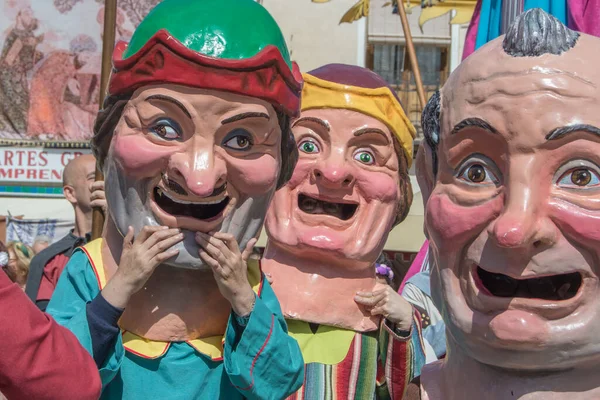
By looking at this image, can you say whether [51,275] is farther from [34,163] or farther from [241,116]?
[34,163]

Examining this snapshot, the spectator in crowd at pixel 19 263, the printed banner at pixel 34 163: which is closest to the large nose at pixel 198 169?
the spectator in crowd at pixel 19 263

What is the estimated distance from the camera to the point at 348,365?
2.92 metres

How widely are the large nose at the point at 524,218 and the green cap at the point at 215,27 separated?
0.82 m

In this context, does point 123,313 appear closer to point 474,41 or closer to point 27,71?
point 474,41

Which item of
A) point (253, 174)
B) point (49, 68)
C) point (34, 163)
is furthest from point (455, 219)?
point (34, 163)

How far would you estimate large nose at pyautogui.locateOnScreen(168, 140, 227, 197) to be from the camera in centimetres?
221

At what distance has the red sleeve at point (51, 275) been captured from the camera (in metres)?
3.76

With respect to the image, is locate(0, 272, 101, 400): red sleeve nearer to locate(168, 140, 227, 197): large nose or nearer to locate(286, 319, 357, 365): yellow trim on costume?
locate(168, 140, 227, 197): large nose

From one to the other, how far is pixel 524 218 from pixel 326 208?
137 centimetres

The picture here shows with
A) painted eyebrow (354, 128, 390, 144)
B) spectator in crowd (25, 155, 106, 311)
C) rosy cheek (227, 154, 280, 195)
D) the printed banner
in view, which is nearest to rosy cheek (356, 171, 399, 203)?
painted eyebrow (354, 128, 390, 144)

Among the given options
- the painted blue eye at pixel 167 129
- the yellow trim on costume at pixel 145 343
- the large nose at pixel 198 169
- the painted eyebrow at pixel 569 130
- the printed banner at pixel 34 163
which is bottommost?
the printed banner at pixel 34 163

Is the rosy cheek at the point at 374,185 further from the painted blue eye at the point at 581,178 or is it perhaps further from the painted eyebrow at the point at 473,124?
the painted blue eye at the point at 581,178

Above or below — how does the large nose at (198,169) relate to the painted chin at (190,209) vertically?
above

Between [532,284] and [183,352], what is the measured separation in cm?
95
